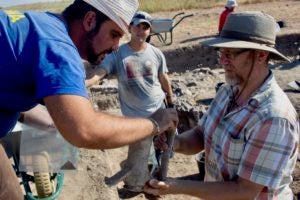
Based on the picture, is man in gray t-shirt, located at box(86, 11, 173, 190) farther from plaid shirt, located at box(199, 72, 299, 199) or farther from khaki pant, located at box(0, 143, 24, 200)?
plaid shirt, located at box(199, 72, 299, 199)

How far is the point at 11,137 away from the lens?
4602mm

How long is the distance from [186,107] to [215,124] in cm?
514

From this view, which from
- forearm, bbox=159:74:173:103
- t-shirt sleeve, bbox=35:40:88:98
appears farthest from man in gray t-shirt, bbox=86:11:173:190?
t-shirt sleeve, bbox=35:40:88:98

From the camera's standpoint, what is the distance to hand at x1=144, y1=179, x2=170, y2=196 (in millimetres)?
2738

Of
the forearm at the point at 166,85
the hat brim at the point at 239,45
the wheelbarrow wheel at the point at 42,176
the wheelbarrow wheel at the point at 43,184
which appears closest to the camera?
the hat brim at the point at 239,45

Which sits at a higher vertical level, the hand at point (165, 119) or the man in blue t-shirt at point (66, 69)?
the man in blue t-shirt at point (66, 69)

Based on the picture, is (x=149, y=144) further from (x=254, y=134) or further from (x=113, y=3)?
(x=113, y=3)

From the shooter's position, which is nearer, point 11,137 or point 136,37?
point 11,137

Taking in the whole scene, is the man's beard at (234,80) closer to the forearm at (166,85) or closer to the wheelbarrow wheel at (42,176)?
the wheelbarrow wheel at (42,176)

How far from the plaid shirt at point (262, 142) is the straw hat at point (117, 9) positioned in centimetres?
80

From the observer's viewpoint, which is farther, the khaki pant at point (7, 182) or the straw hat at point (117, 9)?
the khaki pant at point (7, 182)

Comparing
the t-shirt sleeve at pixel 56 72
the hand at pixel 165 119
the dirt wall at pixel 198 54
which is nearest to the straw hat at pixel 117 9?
the t-shirt sleeve at pixel 56 72

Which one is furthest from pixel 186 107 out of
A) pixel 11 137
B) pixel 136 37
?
pixel 11 137

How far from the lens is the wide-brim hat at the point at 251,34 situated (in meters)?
2.69
